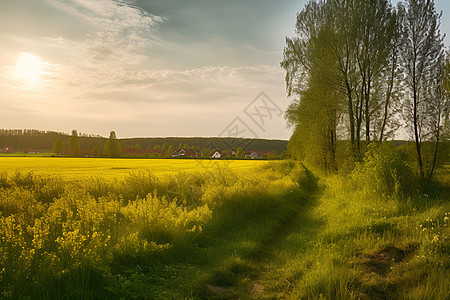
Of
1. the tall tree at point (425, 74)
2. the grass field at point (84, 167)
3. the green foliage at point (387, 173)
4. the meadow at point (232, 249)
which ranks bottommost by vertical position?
the meadow at point (232, 249)

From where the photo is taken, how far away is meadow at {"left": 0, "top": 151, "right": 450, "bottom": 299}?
15.2 feet

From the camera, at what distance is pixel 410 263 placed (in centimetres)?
550

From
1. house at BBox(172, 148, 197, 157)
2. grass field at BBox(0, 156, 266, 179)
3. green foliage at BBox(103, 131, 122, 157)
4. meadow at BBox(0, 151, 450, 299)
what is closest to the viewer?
meadow at BBox(0, 151, 450, 299)

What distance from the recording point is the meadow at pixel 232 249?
4.64m

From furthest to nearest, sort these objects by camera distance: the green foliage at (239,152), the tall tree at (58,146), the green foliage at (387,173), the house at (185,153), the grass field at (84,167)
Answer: the green foliage at (239,152) < the house at (185,153) < the tall tree at (58,146) < the grass field at (84,167) < the green foliage at (387,173)

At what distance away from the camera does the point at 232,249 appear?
7.14 metres

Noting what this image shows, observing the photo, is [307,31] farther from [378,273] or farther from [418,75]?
[378,273]

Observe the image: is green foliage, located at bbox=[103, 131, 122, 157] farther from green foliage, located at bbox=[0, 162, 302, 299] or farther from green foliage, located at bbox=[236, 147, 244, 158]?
green foliage, located at bbox=[0, 162, 302, 299]

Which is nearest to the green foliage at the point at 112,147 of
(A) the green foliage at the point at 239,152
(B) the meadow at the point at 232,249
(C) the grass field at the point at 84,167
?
(C) the grass field at the point at 84,167

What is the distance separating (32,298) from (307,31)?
71.1ft

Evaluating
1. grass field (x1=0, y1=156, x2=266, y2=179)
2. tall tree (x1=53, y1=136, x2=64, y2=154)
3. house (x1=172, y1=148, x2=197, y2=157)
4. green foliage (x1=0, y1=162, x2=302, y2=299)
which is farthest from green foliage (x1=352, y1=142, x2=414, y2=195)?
tall tree (x1=53, y1=136, x2=64, y2=154)

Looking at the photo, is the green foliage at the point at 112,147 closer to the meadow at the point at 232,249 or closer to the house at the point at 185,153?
the house at the point at 185,153

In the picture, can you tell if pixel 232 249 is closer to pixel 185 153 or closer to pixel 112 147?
pixel 112 147

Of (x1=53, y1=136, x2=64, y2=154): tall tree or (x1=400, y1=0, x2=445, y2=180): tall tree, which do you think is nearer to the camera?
(x1=400, y1=0, x2=445, y2=180): tall tree
